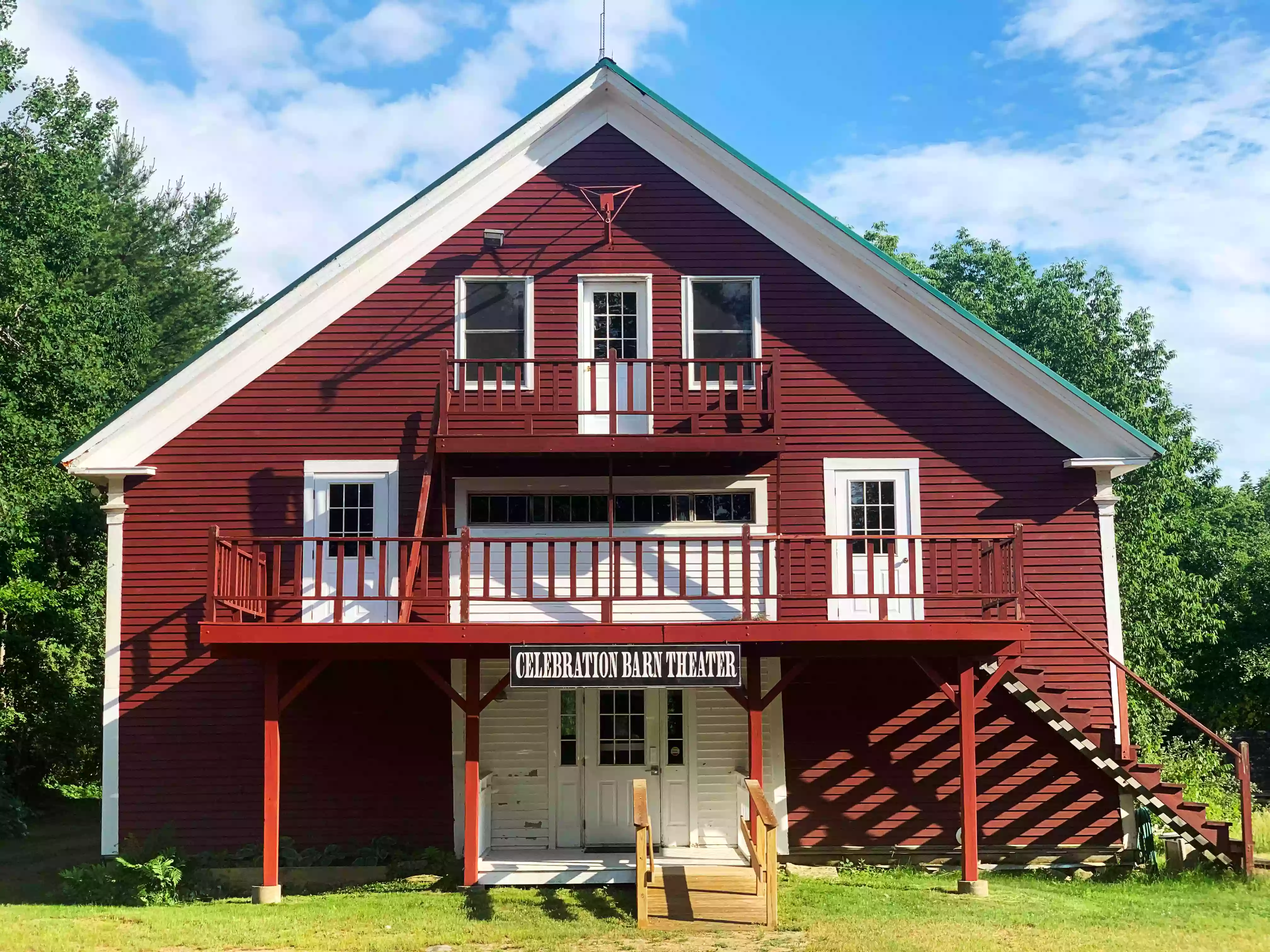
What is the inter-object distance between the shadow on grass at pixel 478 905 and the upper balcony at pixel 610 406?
5.05 metres

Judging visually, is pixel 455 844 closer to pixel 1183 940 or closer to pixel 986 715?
pixel 986 715

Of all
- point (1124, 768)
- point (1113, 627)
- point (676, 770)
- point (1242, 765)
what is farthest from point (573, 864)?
point (1242, 765)

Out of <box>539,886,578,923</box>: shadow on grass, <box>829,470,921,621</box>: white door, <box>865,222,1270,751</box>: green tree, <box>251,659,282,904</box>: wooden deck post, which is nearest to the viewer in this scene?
<box>539,886,578,923</box>: shadow on grass

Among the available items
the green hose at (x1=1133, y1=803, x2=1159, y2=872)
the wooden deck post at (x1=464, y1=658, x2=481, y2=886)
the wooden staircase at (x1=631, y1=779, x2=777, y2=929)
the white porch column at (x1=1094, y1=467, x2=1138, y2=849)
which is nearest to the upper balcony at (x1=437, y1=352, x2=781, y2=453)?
the wooden deck post at (x1=464, y1=658, x2=481, y2=886)

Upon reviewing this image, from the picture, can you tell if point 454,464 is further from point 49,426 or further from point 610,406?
point 49,426

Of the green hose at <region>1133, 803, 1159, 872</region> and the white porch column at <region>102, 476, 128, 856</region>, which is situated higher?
the white porch column at <region>102, 476, 128, 856</region>

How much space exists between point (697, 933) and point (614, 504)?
5901mm

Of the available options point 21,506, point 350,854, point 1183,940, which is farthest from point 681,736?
point 21,506

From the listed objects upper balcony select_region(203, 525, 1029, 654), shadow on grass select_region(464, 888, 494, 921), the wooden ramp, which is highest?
upper balcony select_region(203, 525, 1029, 654)

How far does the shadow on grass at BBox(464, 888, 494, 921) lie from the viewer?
12.2 meters

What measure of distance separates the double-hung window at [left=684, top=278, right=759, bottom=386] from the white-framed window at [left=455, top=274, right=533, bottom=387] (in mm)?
2130

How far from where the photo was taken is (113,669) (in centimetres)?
1536

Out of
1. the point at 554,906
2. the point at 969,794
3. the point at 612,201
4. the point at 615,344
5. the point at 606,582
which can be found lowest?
the point at 554,906

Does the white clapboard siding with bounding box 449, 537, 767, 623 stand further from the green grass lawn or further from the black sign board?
Answer: the green grass lawn
